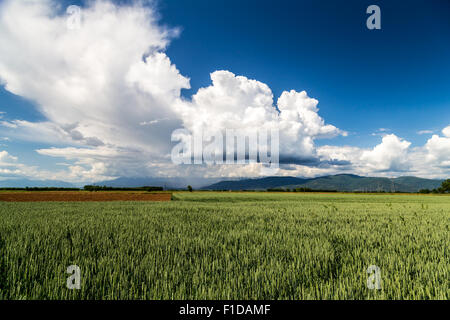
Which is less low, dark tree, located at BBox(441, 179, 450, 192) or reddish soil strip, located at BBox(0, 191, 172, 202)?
reddish soil strip, located at BBox(0, 191, 172, 202)

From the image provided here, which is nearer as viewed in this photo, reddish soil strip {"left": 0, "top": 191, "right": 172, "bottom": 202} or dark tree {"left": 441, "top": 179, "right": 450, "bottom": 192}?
reddish soil strip {"left": 0, "top": 191, "right": 172, "bottom": 202}

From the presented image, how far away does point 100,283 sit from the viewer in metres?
3.07

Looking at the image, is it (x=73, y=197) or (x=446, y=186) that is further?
(x=446, y=186)

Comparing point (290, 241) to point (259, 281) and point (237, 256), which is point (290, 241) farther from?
point (259, 281)

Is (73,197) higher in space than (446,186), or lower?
higher

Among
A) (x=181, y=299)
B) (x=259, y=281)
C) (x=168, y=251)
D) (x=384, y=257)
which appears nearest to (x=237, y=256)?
(x=259, y=281)

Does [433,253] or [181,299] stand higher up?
[181,299]

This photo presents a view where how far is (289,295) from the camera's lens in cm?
278

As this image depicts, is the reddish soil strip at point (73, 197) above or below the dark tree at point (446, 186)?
above

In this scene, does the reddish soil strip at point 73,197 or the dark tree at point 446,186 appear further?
A: the dark tree at point 446,186

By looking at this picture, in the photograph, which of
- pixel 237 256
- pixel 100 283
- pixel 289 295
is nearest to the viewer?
pixel 289 295

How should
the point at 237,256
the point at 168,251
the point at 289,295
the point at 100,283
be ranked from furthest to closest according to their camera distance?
the point at 168,251 → the point at 237,256 → the point at 100,283 → the point at 289,295
